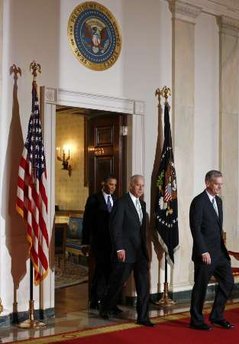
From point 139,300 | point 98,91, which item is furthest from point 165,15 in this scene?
point 139,300

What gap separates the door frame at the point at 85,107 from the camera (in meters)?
6.18

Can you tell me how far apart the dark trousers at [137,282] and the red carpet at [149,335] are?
21 centimetres

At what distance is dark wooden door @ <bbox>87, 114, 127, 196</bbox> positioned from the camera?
708 centimetres

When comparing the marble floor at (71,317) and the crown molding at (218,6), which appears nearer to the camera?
the marble floor at (71,317)

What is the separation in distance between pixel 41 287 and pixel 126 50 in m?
3.02

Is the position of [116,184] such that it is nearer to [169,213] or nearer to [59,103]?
[169,213]

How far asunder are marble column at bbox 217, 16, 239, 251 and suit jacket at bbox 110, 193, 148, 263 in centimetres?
251

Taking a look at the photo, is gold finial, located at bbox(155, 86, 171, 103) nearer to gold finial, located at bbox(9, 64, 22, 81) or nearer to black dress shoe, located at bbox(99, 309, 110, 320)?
gold finial, located at bbox(9, 64, 22, 81)

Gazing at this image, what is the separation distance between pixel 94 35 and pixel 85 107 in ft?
2.90

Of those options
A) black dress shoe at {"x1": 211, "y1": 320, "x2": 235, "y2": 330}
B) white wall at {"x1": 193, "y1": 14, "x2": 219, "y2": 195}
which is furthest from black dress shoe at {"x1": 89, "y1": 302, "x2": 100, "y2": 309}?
white wall at {"x1": 193, "y1": 14, "x2": 219, "y2": 195}

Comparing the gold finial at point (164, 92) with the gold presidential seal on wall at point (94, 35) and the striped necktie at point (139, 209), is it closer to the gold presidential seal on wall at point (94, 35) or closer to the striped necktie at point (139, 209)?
the gold presidential seal on wall at point (94, 35)

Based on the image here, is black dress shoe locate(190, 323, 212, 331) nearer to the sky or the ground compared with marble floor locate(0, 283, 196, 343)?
nearer to the sky

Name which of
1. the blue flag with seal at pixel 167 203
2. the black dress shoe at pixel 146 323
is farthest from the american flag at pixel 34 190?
the blue flag with seal at pixel 167 203

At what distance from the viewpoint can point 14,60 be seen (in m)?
5.93
